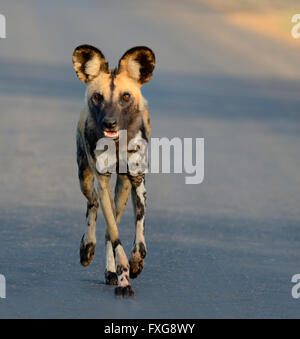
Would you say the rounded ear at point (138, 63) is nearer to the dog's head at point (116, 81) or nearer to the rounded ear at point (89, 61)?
the dog's head at point (116, 81)

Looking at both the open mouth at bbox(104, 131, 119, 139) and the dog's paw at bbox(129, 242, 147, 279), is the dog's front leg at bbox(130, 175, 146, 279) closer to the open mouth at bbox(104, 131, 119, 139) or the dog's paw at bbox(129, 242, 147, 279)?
the dog's paw at bbox(129, 242, 147, 279)

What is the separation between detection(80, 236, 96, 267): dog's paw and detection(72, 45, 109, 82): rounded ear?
5.64 feet

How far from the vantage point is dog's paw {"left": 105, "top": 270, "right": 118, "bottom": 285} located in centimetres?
1180

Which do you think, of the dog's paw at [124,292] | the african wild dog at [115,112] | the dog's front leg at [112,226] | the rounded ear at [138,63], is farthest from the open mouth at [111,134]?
the dog's paw at [124,292]

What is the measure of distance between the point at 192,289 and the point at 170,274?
68 cm

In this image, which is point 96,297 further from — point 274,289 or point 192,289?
point 274,289

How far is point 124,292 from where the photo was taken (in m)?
11.2

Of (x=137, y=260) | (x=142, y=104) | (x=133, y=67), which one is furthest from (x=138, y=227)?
(x=133, y=67)

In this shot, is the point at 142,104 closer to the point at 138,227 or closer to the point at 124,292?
the point at 138,227

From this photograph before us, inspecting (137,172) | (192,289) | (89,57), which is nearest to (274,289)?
(192,289)

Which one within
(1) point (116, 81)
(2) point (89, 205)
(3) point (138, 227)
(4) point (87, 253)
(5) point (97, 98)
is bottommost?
(4) point (87, 253)

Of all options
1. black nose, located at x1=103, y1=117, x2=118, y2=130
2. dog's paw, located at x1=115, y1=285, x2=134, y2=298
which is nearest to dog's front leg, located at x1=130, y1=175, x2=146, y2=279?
dog's paw, located at x1=115, y1=285, x2=134, y2=298

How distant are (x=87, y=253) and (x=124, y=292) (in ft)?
3.89

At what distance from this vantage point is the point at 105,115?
11.3 meters
